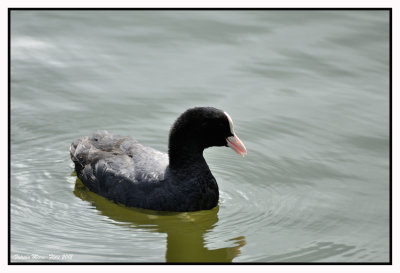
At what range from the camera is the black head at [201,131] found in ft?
26.7

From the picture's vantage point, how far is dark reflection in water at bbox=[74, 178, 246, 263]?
7.45 meters

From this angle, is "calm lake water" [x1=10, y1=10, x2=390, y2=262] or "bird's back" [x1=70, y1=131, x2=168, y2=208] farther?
"bird's back" [x1=70, y1=131, x2=168, y2=208]

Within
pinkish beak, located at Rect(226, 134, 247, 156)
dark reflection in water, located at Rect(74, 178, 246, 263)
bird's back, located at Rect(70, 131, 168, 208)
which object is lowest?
dark reflection in water, located at Rect(74, 178, 246, 263)

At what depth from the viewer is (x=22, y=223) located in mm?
7938

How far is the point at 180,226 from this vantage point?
7984 mm

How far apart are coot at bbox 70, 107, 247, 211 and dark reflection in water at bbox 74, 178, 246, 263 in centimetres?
8

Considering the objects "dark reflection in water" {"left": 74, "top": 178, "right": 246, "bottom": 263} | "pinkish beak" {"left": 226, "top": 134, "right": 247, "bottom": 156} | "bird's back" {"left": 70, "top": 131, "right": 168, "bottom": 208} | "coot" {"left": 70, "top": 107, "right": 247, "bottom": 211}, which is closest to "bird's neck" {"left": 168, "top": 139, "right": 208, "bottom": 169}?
"coot" {"left": 70, "top": 107, "right": 247, "bottom": 211}

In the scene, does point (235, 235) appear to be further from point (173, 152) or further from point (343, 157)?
point (343, 157)

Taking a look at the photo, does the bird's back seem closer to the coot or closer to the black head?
the coot

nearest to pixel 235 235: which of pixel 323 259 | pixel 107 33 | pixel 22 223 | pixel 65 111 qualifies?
pixel 323 259

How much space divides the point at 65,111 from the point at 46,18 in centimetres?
303

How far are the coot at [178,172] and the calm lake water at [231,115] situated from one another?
165 mm

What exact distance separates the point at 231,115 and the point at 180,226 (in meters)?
2.78

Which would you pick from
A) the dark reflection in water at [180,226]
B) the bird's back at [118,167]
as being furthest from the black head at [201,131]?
the dark reflection in water at [180,226]
